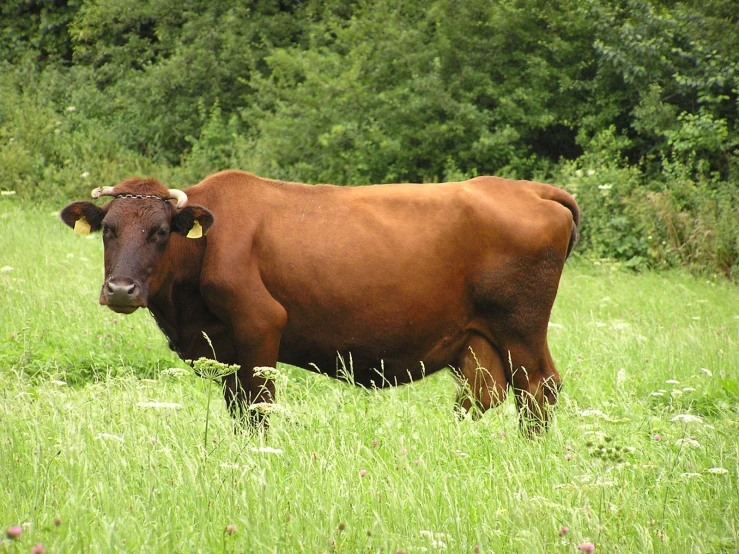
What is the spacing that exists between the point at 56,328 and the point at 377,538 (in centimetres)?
501

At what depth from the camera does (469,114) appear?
15578mm

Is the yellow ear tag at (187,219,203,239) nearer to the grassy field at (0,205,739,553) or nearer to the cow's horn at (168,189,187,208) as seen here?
the cow's horn at (168,189,187,208)

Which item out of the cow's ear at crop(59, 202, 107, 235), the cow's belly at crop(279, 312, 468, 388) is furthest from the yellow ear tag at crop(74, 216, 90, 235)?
the cow's belly at crop(279, 312, 468, 388)

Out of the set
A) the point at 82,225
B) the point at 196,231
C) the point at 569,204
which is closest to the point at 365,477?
the point at 196,231

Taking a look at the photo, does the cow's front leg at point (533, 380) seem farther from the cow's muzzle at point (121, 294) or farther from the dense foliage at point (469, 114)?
the dense foliage at point (469, 114)

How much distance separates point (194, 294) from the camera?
17.0 feet

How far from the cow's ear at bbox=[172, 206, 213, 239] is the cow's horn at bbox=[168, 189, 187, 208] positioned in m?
0.07

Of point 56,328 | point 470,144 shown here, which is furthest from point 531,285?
point 470,144

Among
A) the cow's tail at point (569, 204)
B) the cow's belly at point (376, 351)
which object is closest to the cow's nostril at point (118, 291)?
the cow's belly at point (376, 351)

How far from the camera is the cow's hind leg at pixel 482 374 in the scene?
17.8ft

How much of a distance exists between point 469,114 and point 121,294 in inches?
458

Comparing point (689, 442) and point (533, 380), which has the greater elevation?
point (689, 442)

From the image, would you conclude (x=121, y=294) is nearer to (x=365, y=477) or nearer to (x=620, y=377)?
(x=365, y=477)

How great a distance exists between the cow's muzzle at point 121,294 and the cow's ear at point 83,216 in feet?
2.09
